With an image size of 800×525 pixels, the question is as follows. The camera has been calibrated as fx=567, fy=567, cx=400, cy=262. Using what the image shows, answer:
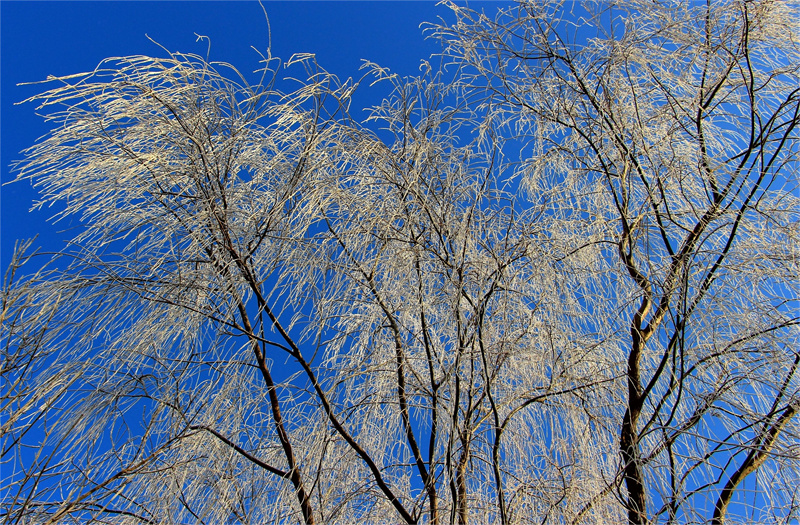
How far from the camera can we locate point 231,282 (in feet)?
6.10

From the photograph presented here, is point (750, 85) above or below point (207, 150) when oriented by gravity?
above

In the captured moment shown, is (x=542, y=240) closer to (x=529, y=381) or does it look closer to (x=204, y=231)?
(x=529, y=381)

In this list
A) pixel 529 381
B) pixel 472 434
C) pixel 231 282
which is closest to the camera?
pixel 231 282

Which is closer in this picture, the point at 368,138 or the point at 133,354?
the point at 133,354

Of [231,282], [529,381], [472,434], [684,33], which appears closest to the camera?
[231,282]

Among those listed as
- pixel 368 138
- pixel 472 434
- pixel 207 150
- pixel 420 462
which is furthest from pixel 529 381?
pixel 207 150

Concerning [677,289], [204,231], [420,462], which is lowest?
[420,462]

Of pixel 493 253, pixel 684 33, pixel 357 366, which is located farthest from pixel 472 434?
pixel 684 33

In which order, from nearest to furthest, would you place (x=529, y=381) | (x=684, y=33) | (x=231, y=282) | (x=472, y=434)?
(x=231, y=282) → (x=472, y=434) → (x=529, y=381) → (x=684, y=33)

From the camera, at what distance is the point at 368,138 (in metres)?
2.20

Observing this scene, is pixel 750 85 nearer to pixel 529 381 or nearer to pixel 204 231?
pixel 529 381

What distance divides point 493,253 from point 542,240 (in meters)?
0.25

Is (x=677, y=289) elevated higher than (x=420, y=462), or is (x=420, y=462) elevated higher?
(x=677, y=289)

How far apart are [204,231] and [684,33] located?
210 centimetres
